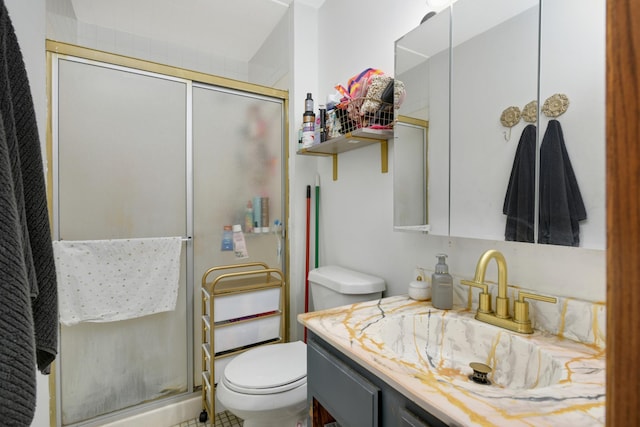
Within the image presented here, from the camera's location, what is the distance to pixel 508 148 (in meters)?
0.93

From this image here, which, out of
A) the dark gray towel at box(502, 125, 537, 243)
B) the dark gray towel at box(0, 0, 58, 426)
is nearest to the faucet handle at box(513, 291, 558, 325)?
the dark gray towel at box(502, 125, 537, 243)

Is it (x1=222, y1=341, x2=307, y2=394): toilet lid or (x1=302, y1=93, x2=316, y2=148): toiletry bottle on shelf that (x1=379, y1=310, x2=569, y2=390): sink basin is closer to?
(x1=222, y1=341, x2=307, y2=394): toilet lid

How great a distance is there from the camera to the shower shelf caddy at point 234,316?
5.34 ft

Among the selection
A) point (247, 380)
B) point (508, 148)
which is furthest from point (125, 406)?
point (508, 148)

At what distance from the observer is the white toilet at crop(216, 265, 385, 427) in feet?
4.04

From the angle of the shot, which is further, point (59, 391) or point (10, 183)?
point (59, 391)

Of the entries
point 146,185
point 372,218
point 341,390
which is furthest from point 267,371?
point 146,185

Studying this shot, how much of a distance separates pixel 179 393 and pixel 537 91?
7.02ft

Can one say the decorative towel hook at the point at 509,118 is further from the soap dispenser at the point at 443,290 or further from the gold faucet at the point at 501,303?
the soap dispenser at the point at 443,290

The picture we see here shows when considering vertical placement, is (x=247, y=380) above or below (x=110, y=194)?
below

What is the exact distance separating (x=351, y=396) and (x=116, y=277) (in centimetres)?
133

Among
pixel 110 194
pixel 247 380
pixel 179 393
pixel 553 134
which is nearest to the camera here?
pixel 553 134

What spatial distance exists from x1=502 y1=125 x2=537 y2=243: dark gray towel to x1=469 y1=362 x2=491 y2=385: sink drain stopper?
379 millimetres

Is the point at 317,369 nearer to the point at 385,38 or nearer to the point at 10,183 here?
the point at 10,183
